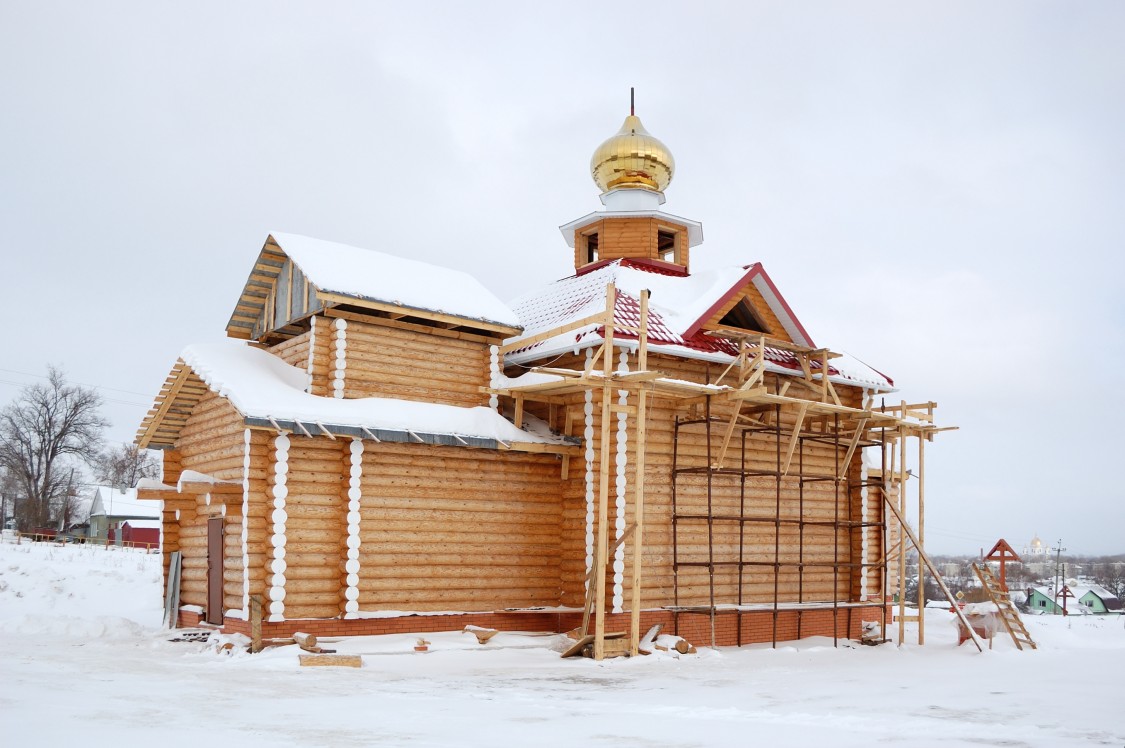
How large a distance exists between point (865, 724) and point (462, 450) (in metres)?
8.77

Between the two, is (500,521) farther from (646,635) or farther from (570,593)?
(646,635)

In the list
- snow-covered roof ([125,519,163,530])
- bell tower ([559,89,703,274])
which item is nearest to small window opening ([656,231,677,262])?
bell tower ([559,89,703,274])

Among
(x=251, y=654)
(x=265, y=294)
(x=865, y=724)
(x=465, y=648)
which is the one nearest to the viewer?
(x=865, y=724)

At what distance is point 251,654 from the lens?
45.0 ft

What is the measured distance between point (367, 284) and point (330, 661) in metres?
6.16

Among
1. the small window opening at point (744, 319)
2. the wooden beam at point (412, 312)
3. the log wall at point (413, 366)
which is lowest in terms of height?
the log wall at point (413, 366)

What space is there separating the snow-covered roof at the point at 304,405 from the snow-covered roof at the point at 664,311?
1930 mm

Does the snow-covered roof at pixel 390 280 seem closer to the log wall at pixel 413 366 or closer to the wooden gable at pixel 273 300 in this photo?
the wooden gable at pixel 273 300

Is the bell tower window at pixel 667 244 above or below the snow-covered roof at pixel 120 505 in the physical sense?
above

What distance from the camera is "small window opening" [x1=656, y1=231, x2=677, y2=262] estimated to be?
23.1m

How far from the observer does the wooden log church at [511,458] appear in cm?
1504

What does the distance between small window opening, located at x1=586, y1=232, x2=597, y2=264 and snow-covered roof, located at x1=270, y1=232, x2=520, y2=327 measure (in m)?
5.28

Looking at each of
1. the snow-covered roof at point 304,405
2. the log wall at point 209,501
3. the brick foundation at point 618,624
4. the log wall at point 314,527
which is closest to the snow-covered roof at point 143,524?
the log wall at point 209,501

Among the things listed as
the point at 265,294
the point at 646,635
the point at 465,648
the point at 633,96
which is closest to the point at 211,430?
the point at 265,294
